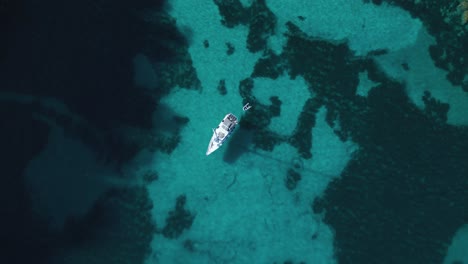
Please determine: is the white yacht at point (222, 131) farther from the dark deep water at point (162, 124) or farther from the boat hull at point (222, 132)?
the dark deep water at point (162, 124)

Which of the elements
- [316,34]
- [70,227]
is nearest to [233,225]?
[70,227]

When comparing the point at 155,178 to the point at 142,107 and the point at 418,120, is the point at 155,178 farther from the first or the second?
the point at 418,120

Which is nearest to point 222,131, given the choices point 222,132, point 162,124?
point 222,132

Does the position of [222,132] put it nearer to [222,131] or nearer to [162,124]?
[222,131]

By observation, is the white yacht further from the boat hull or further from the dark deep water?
the dark deep water

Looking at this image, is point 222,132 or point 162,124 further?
point 162,124

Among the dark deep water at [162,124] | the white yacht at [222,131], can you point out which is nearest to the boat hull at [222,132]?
the white yacht at [222,131]
